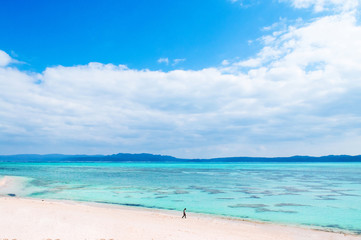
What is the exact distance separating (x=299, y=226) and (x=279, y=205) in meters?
8.76

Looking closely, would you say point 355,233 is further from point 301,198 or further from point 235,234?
point 301,198

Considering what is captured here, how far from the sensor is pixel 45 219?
1886cm

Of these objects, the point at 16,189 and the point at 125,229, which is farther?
the point at 16,189

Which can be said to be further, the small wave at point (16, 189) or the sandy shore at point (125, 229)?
the small wave at point (16, 189)

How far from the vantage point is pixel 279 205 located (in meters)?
31.5

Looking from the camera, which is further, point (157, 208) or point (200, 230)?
point (157, 208)

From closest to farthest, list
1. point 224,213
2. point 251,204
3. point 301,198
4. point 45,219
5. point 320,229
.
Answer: point 45,219, point 320,229, point 224,213, point 251,204, point 301,198

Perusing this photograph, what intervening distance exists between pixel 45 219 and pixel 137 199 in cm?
1709

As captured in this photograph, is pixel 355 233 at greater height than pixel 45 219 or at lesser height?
lesser

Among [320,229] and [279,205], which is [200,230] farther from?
[279,205]

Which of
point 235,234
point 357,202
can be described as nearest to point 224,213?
point 235,234

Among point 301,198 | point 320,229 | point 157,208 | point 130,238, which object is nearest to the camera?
point 130,238

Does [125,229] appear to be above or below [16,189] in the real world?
above

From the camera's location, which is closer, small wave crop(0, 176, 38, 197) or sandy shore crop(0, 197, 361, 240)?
sandy shore crop(0, 197, 361, 240)
